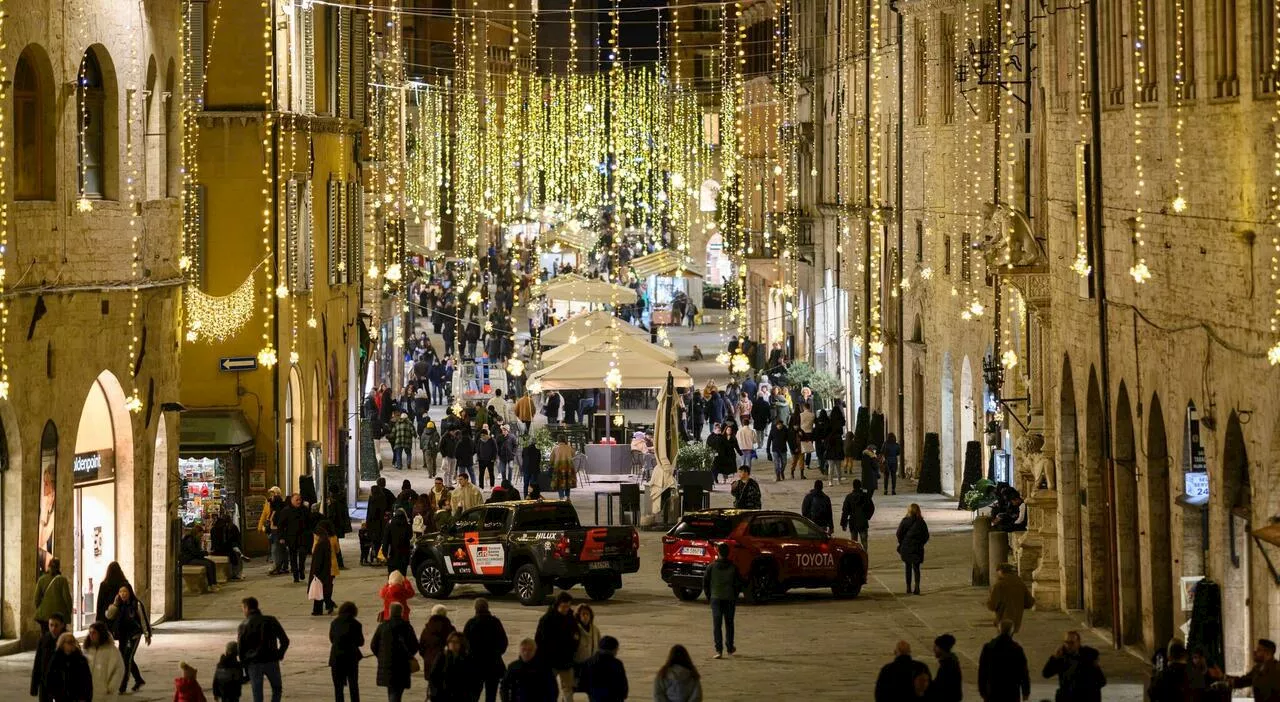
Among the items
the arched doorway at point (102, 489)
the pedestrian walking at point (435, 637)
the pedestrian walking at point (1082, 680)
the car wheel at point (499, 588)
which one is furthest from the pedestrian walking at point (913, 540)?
the pedestrian walking at point (1082, 680)

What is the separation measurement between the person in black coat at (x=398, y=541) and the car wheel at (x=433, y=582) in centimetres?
51

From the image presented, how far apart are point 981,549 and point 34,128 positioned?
1364 cm

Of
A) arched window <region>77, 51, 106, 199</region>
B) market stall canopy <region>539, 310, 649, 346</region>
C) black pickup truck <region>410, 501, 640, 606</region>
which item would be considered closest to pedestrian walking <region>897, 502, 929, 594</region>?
black pickup truck <region>410, 501, 640, 606</region>

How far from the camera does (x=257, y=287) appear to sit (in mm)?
37625

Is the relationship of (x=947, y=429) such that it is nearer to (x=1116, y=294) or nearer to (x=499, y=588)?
(x=499, y=588)

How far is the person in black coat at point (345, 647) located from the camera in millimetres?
20781

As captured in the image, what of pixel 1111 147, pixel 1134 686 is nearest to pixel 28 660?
pixel 1134 686

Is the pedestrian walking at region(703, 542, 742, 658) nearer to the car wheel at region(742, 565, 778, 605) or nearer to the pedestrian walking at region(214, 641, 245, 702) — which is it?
the car wheel at region(742, 565, 778, 605)

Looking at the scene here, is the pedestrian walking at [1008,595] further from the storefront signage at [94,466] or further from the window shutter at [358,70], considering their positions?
the window shutter at [358,70]

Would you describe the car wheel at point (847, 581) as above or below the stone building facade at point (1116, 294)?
below

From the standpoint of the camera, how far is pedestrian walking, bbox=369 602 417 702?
804 inches

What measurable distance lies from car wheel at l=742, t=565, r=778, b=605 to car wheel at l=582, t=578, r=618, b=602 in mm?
1760

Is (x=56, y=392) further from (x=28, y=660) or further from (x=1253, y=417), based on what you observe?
(x=1253, y=417)

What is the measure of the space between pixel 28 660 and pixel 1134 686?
1120 centimetres
